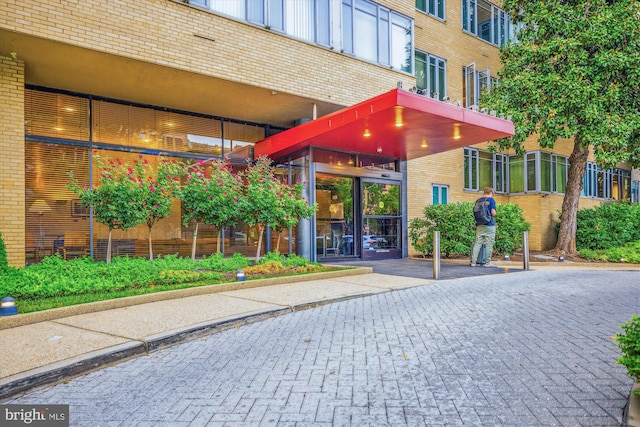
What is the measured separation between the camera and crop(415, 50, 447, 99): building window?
17.7 metres

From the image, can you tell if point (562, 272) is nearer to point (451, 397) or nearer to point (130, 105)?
point (451, 397)

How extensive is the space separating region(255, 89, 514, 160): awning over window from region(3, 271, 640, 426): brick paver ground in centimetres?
489

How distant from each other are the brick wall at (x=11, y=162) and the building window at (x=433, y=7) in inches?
590

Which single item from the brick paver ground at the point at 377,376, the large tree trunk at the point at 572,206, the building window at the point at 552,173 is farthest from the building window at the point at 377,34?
the brick paver ground at the point at 377,376

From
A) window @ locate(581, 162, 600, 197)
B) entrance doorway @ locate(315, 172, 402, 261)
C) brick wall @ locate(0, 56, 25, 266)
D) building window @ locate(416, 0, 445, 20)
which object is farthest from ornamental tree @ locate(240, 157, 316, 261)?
window @ locate(581, 162, 600, 197)

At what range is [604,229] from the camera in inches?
666

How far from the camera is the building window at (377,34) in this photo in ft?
43.2

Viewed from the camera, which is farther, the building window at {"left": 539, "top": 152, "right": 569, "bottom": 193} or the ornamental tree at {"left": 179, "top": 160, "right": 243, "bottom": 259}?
the building window at {"left": 539, "top": 152, "right": 569, "bottom": 193}

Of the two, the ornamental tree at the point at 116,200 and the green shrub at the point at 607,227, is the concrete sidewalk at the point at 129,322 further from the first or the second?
the green shrub at the point at 607,227

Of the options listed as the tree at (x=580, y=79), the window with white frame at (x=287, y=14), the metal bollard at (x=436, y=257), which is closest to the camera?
the metal bollard at (x=436, y=257)

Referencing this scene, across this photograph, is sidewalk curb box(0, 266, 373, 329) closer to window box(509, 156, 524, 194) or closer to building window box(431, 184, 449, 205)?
building window box(431, 184, 449, 205)

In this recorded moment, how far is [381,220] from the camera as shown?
48.9 feet

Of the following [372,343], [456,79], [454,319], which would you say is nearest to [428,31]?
[456,79]

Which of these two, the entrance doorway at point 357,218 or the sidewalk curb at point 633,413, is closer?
the sidewalk curb at point 633,413
